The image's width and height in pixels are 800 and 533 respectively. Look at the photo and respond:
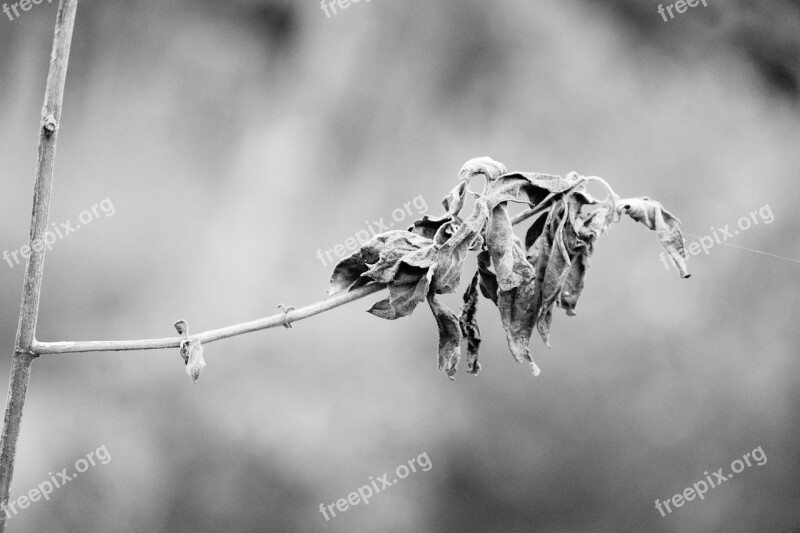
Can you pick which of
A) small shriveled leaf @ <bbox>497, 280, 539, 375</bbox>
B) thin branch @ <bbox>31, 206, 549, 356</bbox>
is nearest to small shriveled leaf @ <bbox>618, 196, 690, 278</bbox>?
small shriveled leaf @ <bbox>497, 280, 539, 375</bbox>

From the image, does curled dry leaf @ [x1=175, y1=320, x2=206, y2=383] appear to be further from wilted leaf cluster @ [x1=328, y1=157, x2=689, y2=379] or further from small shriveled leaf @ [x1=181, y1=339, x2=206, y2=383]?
wilted leaf cluster @ [x1=328, y1=157, x2=689, y2=379]

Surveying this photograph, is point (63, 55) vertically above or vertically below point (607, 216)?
above

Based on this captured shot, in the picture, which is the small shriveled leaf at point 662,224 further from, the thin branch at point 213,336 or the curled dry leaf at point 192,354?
the curled dry leaf at point 192,354

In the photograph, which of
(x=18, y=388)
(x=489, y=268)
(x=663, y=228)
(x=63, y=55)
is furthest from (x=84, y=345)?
(x=663, y=228)

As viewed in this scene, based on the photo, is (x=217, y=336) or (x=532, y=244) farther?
(x=532, y=244)

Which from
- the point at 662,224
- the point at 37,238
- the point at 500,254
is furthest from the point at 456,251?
the point at 37,238

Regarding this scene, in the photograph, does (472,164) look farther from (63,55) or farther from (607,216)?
(63,55)
